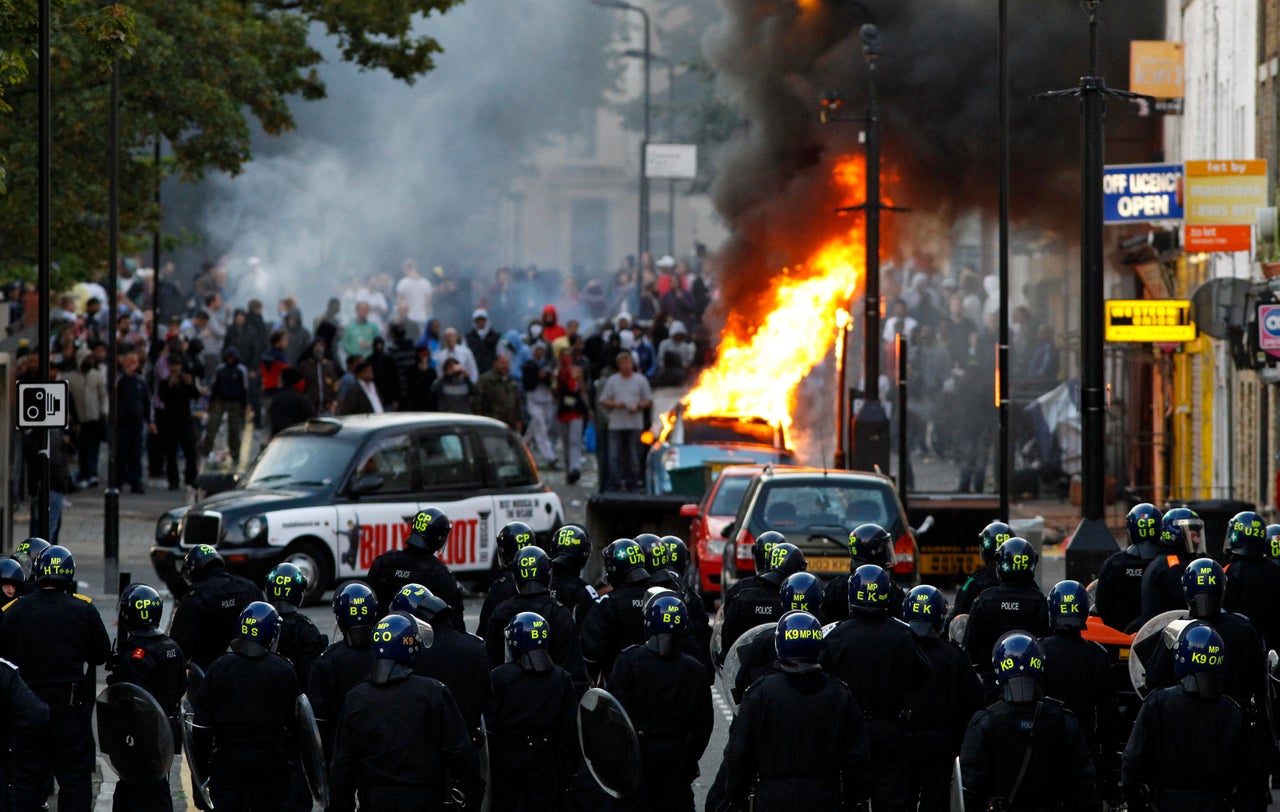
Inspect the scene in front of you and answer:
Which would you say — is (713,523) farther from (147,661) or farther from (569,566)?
(147,661)

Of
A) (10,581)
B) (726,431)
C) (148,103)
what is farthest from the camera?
(148,103)

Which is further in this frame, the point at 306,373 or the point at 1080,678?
the point at 306,373

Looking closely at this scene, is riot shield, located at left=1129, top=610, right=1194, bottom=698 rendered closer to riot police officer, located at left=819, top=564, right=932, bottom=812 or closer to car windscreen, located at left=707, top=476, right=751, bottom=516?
riot police officer, located at left=819, top=564, right=932, bottom=812

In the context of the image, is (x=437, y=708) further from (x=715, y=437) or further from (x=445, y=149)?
(x=445, y=149)

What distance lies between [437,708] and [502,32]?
180ft

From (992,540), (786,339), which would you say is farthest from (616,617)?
(786,339)

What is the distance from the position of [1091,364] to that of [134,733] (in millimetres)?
10054

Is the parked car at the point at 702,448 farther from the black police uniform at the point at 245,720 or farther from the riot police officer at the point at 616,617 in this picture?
the black police uniform at the point at 245,720

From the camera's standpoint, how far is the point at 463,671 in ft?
32.4

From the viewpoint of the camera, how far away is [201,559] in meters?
11.4

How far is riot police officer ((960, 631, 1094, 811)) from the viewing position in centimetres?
869

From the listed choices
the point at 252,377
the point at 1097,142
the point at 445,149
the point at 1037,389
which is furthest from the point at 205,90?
the point at 445,149

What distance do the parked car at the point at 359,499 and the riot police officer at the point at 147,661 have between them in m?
7.55

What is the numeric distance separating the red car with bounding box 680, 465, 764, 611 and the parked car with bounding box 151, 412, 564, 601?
1.27 m
